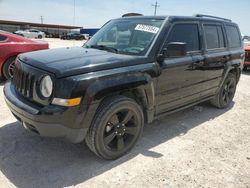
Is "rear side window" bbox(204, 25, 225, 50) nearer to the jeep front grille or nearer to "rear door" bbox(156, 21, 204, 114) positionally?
"rear door" bbox(156, 21, 204, 114)

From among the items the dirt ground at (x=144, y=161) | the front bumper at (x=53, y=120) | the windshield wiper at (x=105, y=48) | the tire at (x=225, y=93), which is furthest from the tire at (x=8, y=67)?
the tire at (x=225, y=93)

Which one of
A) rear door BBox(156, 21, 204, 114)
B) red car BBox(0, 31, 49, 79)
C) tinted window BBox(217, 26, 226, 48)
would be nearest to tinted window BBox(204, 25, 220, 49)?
tinted window BBox(217, 26, 226, 48)

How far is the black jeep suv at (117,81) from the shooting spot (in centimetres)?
288

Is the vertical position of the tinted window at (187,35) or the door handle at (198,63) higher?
the tinted window at (187,35)

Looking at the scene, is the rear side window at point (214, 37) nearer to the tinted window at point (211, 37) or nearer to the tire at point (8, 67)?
the tinted window at point (211, 37)

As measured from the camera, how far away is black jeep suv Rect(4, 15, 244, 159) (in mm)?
2881

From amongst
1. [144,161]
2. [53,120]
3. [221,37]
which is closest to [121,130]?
[144,161]

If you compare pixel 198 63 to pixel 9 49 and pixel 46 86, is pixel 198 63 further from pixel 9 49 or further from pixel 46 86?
pixel 9 49

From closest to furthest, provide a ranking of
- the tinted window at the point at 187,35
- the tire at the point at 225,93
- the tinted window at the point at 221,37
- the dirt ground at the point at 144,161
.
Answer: the dirt ground at the point at 144,161 < the tinted window at the point at 187,35 < the tinted window at the point at 221,37 < the tire at the point at 225,93

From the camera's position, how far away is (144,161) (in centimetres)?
350

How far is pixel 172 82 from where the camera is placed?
13.3 ft

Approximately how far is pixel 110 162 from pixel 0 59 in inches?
188

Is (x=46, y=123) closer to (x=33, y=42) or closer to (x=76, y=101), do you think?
(x=76, y=101)

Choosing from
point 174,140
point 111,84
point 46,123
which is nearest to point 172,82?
point 174,140
